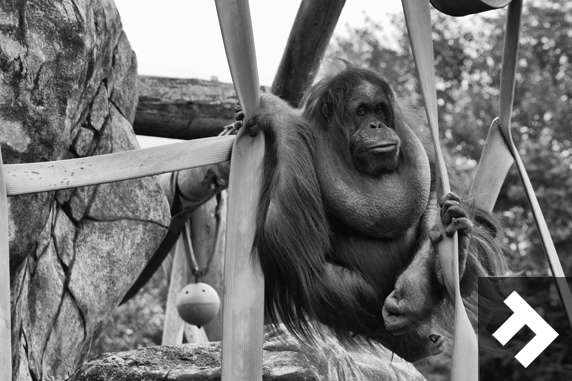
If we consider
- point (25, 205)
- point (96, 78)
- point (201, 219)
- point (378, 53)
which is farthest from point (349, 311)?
point (378, 53)

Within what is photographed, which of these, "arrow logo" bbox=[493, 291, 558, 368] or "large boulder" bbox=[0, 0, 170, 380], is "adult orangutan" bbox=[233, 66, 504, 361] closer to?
"arrow logo" bbox=[493, 291, 558, 368]

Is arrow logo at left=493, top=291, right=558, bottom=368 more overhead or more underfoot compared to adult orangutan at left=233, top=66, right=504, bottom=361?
more underfoot

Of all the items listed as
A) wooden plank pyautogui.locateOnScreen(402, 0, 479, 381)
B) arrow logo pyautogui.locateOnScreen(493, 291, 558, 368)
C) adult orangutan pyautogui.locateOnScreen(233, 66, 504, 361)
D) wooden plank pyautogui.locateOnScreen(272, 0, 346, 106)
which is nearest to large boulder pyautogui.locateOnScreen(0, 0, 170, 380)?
wooden plank pyautogui.locateOnScreen(272, 0, 346, 106)

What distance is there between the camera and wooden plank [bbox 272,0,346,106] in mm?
4391

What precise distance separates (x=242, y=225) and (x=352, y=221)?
1.30ft

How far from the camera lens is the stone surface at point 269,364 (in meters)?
3.06

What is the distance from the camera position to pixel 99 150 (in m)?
3.94

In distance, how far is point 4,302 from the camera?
215 cm

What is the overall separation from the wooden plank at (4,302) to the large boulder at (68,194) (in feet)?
2.80

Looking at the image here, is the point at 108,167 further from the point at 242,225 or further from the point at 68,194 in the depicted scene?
the point at 68,194

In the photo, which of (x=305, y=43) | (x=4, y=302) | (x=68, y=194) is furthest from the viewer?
(x=305, y=43)

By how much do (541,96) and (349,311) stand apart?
958 centimetres

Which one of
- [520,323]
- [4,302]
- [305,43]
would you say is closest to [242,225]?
[4,302]

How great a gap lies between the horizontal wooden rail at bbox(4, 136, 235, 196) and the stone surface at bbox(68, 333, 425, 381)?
0.95m
